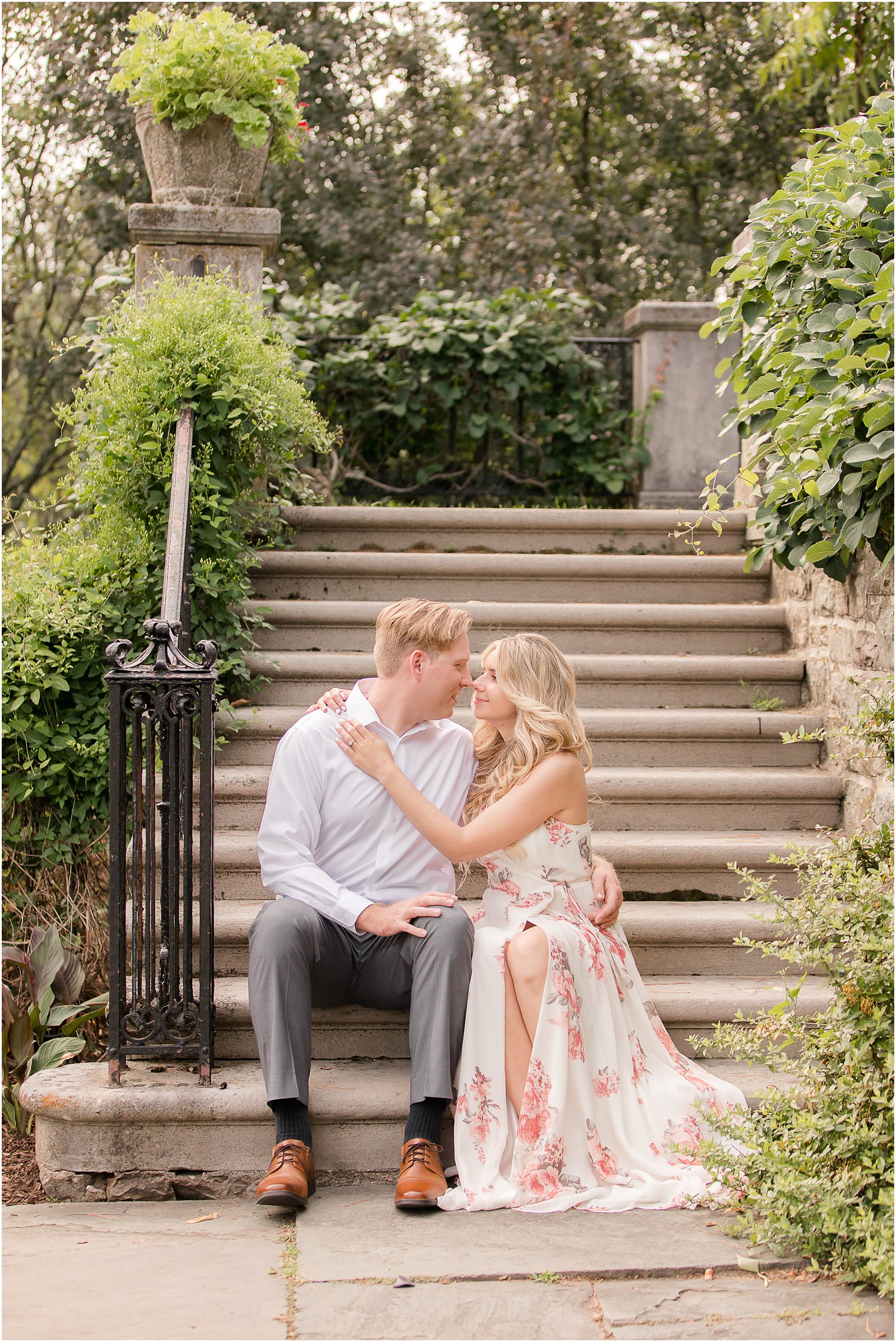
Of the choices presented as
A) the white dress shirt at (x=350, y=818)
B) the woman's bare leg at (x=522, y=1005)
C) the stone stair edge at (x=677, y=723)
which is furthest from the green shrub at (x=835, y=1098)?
the stone stair edge at (x=677, y=723)

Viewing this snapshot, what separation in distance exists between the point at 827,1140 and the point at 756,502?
10.9ft

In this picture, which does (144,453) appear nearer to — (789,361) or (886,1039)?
(789,361)

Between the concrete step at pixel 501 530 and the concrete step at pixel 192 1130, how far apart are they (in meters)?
2.94

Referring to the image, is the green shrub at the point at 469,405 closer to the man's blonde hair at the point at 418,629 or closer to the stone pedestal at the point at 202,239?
the stone pedestal at the point at 202,239

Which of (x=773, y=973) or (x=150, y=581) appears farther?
(x=150, y=581)

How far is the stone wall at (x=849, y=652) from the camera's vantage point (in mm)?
3771

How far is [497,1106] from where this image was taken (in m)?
2.79

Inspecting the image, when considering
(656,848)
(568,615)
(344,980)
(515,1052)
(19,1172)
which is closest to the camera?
(515,1052)

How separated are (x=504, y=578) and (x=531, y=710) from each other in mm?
2069

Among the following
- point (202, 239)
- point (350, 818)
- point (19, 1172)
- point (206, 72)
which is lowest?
point (19, 1172)

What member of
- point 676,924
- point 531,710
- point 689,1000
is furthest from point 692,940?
point 531,710

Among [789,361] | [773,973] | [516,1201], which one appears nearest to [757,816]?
[773,973]

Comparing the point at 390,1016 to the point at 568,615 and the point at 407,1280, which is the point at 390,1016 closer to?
the point at 407,1280

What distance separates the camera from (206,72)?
193 inches
